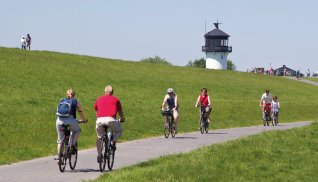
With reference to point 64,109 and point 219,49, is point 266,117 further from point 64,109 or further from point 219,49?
point 219,49

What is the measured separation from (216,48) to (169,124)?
101 meters

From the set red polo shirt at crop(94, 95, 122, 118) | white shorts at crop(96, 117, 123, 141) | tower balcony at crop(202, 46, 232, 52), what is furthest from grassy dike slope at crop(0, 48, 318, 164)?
tower balcony at crop(202, 46, 232, 52)

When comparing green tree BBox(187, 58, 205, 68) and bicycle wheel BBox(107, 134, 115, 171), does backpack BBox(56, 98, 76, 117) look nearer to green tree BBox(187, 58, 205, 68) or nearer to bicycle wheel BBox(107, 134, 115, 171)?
bicycle wheel BBox(107, 134, 115, 171)

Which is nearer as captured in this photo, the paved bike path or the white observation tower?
the paved bike path

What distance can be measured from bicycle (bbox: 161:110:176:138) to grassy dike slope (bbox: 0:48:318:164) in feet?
4.38

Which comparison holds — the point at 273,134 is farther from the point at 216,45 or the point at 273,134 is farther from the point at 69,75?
the point at 216,45

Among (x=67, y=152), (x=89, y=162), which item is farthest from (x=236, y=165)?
(x=89, y=162)

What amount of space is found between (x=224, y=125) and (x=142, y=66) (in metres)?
42.1

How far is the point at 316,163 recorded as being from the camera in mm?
17547

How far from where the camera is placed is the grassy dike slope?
26328mm

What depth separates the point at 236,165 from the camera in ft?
54.6

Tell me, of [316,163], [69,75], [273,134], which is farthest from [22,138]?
[69,75]

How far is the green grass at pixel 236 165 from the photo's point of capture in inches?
578

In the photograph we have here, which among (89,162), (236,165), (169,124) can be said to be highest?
(169,124)
